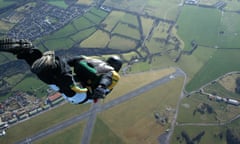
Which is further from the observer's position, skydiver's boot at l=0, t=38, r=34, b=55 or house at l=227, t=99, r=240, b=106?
house at l=227, t=99, r=240, b=106

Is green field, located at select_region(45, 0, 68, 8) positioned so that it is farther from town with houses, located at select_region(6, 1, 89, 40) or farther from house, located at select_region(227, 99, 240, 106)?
house, located at select_region(227, 99, 240, 106)

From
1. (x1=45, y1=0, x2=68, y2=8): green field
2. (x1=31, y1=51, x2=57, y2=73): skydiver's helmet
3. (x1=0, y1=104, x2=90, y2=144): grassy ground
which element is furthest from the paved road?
(x1=31, y1=51, x2=57, y2=73): skydiver's helmet

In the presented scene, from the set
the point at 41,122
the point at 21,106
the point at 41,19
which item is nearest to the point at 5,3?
the point at 41,19

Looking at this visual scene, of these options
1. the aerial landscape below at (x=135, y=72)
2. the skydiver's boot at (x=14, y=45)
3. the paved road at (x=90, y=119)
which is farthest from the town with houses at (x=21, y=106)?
the skydiver's boot at (x=14, y=45)

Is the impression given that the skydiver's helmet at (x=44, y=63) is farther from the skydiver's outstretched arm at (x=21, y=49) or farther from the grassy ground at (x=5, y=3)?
the grassy ground at (x=5, y=3)

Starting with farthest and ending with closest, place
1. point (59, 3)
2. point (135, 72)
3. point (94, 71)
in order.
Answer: point (59, 3), point (135, 72), point (94, 71)

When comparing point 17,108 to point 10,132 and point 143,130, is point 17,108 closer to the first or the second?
point 10,132

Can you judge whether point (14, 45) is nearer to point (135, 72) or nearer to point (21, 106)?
point (21, 106)
